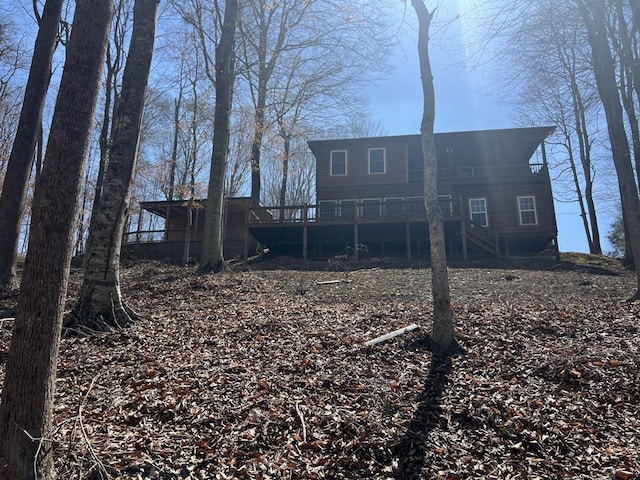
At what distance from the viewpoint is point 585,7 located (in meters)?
9.19

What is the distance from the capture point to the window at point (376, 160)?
69.6 ft

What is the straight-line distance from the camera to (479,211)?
19.9 metres

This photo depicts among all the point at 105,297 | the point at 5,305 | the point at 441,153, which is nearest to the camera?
the point at 105,297

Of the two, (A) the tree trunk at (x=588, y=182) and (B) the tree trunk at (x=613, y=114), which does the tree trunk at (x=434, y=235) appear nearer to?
(B) the tree trunk at (x=613, y=114)

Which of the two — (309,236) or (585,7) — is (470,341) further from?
(309,236)

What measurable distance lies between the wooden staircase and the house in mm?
44

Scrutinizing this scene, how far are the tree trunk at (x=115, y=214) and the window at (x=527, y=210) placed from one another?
18586mm

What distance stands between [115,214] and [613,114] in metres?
10.5

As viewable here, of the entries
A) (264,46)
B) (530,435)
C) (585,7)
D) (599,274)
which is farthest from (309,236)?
(530,435)

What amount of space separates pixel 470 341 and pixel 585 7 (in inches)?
357

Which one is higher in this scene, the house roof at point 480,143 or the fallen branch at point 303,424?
the house roof at point 480,143

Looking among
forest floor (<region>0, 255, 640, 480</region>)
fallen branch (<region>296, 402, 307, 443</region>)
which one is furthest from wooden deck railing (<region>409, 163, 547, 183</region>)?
fallen branch (<region>296, 402, 307, 443</region>)

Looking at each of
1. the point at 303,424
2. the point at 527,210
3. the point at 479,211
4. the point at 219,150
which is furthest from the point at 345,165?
the point at 303,424

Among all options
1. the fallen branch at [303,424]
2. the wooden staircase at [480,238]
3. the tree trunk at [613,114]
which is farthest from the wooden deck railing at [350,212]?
the fallen branch at [303,424]
